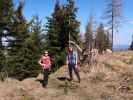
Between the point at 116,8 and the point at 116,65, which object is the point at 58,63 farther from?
the point at 116,8

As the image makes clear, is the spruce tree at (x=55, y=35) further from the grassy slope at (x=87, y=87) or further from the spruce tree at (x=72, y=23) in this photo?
the grassy slope at (x=87, y=87)

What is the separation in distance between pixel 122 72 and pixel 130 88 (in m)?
3.25

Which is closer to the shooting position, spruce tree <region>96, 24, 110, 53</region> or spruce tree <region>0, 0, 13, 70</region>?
spruce tree <region>0, 0, 13, 70</region>

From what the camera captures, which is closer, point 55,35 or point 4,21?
point 4,21

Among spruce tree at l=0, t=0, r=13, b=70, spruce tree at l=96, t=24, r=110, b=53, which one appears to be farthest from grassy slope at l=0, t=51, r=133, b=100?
spruce tree at l=96, t=24, r=110, b=53

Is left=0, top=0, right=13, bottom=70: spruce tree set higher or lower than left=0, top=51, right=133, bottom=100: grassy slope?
higher

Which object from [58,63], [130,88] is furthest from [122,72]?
[58,63]

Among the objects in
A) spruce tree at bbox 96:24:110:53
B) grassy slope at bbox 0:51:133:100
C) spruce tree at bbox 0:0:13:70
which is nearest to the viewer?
grassy slope at bbox 0:51:133:100

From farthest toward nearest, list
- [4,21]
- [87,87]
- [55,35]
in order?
[55,35], [4,21], [87,87]

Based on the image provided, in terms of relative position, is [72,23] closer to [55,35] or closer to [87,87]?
[55,35]

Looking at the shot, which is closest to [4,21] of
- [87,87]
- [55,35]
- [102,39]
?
[55,35]

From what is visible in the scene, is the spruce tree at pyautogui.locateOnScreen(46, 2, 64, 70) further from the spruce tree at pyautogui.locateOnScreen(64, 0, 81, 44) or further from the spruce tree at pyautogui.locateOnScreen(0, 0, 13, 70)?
the spruce tree at pyautogui.locateOnScreen(0, 0, 13, 70)

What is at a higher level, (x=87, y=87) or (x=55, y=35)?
(x=55, y=35)

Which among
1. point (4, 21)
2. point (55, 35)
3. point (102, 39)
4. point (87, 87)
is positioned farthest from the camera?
point (102, 39)
